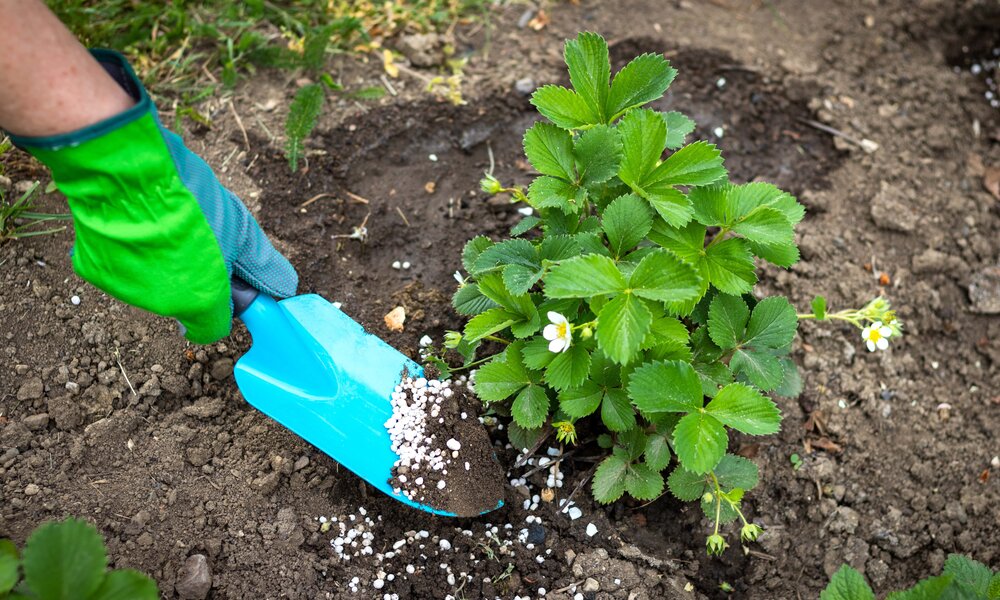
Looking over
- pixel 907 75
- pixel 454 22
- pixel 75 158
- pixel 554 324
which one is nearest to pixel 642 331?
pixel 554 324

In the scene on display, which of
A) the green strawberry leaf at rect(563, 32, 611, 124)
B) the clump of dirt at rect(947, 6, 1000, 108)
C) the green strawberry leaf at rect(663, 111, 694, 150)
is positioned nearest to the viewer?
the green strawberry leaf at rect(563, 32, 611, 124)

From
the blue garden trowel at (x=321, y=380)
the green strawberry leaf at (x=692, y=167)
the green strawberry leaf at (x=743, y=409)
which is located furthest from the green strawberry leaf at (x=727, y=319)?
the blue garden trowel at (x=321, y=380)

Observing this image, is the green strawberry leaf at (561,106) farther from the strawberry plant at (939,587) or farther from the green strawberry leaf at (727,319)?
the strawberry plant at (939,587)

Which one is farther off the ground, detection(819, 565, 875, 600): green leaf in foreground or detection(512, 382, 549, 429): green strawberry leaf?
detection(512, 382, 549, 429): green strawberry leaf

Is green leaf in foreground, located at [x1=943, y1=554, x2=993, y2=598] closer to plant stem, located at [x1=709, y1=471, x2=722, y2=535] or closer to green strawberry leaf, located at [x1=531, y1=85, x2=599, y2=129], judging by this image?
plant stem, located at [x1=709, y1=471, x2=722, y2=535]

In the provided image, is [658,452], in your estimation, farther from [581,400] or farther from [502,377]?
[502,377]

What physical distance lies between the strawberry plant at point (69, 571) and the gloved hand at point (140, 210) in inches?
16.9

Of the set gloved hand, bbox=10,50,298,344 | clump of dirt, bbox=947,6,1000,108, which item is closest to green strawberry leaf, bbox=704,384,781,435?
gloved hand, bbox=10,50,298,344

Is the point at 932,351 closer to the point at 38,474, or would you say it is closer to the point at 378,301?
the point at 378,301

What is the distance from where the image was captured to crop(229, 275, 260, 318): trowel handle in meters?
1.69

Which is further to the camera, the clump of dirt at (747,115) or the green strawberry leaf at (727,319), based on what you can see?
the clump of dirt at (747,115)

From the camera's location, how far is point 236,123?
2227mm

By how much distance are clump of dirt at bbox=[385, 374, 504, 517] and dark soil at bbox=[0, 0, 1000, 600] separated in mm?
101

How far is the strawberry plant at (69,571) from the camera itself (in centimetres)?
118
